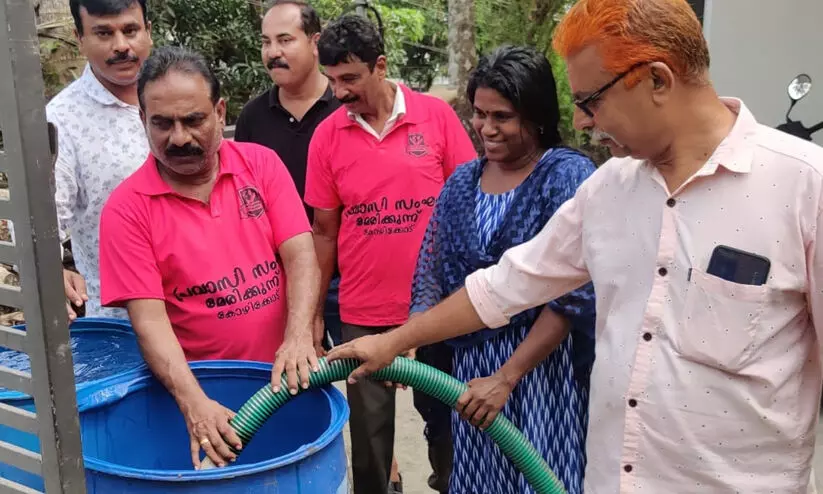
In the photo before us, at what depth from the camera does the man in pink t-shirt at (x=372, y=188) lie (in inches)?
113

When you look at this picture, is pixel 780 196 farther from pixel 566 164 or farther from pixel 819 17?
pixel 819 17

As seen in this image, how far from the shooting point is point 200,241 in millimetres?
1943

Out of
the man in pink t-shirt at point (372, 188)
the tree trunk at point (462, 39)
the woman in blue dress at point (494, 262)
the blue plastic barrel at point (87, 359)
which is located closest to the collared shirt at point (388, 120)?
the man in pink t-shirt at point (372, 188)

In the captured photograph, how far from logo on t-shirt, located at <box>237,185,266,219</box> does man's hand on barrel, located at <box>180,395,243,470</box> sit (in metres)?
0.56

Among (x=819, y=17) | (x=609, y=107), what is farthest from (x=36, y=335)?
(x=819, y=17)

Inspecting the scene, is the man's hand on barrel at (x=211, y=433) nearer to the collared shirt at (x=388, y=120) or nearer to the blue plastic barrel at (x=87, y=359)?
the blue plastic barrel at (x=87, y=359)

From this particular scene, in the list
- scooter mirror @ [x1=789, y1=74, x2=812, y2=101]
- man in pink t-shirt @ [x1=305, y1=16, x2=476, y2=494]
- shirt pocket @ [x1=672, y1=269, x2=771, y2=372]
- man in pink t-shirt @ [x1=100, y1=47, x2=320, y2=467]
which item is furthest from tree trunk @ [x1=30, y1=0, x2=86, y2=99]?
shirt pocket @ [x1=672, y1=269, x2=771, y2=372]

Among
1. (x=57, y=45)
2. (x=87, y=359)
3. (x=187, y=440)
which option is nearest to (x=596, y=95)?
(x=187, y=440)

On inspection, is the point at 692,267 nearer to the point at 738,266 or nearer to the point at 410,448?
the point at 738,266

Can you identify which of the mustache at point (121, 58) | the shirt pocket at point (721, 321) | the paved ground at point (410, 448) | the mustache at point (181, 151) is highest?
the mustache at point (121, 58)

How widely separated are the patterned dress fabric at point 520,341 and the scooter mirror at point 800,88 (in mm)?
2352

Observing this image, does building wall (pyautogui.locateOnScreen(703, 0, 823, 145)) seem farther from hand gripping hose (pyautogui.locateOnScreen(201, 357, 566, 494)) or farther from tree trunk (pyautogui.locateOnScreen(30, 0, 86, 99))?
tree trunk (pyautogui.locateOnScreen(30, 0, 86, 99))

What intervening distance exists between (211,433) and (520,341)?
816 mm

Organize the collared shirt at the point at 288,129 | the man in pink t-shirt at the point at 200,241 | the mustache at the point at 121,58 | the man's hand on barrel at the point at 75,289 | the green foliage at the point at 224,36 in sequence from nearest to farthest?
the man in pink t-shirt at the point at 200,241, the man's hand on barrel at the point at 75,289, the mustache at the point at 121,58, the collared shirt at the point at 288,129, the green foliage at the point at 224,36
